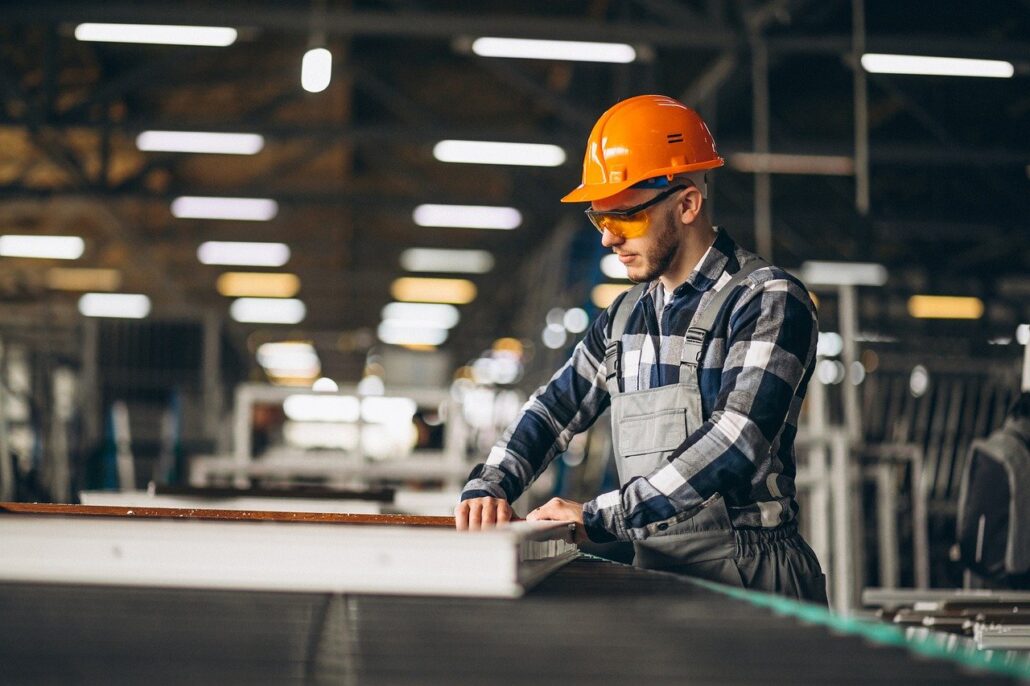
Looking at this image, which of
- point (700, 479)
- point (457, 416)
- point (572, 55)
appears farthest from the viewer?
point (572, 55)

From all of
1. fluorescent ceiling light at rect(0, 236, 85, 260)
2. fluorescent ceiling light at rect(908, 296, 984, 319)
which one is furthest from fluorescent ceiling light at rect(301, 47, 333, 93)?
fluorescent ceiling light at rect(908, 296, 984, 319)

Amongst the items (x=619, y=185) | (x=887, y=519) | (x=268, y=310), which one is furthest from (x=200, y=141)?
(x=268, y=310)

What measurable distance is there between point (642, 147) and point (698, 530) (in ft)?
3.13

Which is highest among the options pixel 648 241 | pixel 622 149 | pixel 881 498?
pixel 622 149

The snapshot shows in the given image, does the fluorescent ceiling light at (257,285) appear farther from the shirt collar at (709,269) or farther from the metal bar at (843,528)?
the shirt collar at (709,269)

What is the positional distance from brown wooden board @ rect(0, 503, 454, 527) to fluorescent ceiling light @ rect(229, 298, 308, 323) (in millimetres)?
23104

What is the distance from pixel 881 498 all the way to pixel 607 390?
13.8 feet

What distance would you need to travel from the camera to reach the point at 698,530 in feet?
8.97

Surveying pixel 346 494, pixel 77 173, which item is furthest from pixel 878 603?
pixel 77 173

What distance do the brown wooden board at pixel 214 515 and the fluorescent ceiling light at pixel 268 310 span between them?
23.1 metres

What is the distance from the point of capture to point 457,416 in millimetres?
8062

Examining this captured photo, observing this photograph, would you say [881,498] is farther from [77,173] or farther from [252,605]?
[77,173]

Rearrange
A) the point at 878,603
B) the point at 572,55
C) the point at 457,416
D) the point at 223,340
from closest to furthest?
the point at 878,603 → the point at 457,416 → the point at 572,55 → the point at 223,340

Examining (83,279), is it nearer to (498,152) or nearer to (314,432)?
(314,432)
